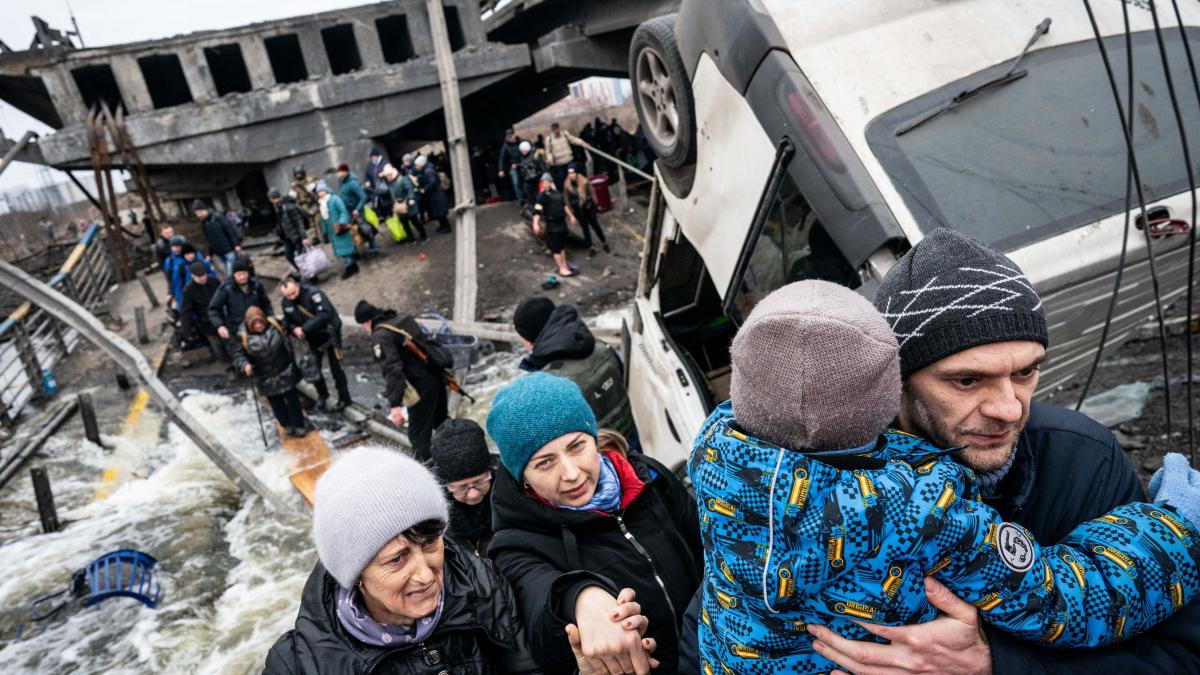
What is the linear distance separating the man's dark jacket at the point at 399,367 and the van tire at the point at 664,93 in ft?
9.08

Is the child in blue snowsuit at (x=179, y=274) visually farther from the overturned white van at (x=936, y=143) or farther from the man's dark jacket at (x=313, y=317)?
the overturned white van at (x=936, y=143)

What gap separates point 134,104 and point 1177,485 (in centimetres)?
2248

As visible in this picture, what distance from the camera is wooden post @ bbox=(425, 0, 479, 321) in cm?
909

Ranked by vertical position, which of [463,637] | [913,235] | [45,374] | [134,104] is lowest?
[45,374]

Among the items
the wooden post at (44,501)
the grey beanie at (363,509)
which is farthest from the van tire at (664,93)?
the wooden post at (44,501)

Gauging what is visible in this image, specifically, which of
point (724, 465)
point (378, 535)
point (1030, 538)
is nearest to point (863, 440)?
point (724, 465)

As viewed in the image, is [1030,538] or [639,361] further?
[639,361]

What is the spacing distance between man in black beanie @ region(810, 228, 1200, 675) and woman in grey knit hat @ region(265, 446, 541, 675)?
1.03m

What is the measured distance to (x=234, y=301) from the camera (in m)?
A: 8.32

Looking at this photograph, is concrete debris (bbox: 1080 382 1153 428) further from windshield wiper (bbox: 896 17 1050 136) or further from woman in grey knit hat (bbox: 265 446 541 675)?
woman in grey knit hat (bbox: 265 446 541 675)

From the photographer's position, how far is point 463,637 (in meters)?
1.88

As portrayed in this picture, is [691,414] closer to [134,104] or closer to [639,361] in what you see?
[639,361]

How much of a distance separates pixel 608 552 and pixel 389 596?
0.64 metres

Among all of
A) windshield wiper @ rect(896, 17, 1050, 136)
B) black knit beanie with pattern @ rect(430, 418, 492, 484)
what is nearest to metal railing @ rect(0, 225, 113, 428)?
black knit beanie with pattern @ rect(430, 418, 492, 484)
